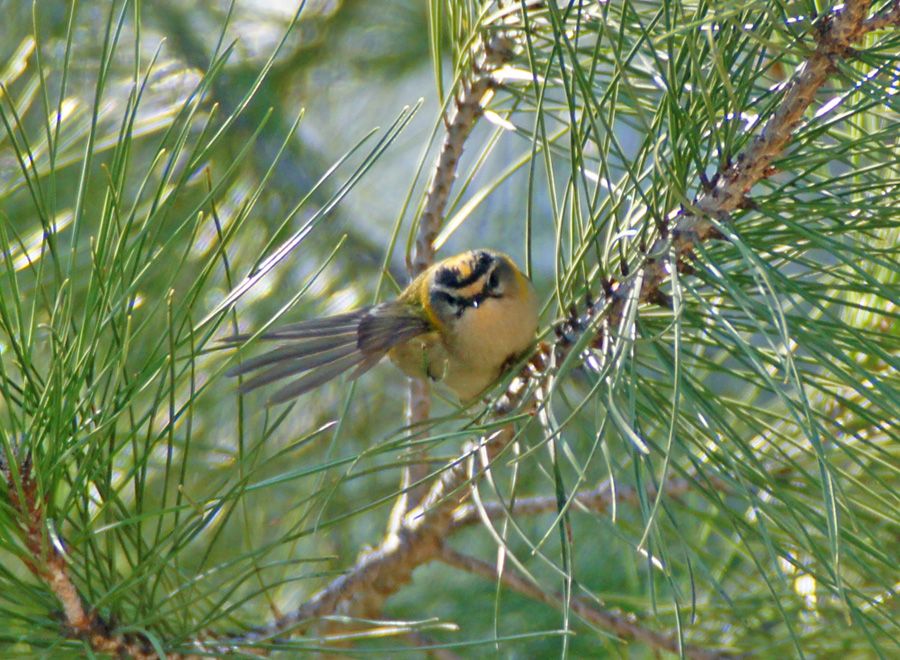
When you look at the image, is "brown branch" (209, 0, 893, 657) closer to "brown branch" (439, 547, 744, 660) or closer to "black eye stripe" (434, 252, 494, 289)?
"brown branch" (439, 547, 744, 660)

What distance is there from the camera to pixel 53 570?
0.79 meters

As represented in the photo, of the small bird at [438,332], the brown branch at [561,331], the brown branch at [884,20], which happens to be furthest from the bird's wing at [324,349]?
the brown branch at [884,20]

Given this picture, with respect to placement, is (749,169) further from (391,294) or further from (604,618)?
(391,294)

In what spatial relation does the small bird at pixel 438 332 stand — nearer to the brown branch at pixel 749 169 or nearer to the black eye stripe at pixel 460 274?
the black eye stripe at pixel 460 274

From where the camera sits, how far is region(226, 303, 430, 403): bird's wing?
0.86 m

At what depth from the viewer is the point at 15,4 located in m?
1.93

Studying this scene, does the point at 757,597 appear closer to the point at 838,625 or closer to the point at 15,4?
the point at 838,625

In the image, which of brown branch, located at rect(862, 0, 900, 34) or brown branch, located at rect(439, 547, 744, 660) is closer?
brown branch, located at rect(862, 0, 900, 34)

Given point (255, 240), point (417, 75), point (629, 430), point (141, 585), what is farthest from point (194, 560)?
point (417, 75)

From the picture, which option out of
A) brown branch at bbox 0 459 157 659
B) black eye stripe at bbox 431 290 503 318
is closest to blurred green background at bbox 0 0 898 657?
brown branch at bbox 0 459 157 659

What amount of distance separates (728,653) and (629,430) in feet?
2.14

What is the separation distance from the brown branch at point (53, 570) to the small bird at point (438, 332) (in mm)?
185

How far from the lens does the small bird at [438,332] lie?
989 millimetres

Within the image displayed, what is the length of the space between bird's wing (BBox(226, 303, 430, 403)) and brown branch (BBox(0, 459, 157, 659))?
17cm
